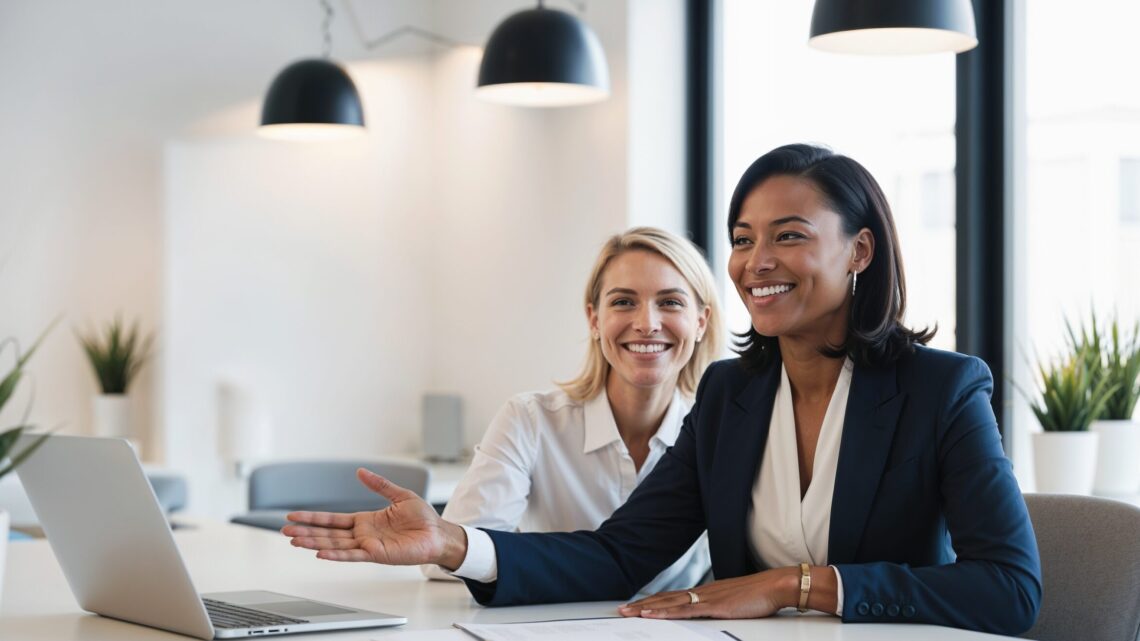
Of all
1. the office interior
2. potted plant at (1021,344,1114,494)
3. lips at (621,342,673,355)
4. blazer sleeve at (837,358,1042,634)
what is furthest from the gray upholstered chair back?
blazer sleeve at (837,358,1042,634)

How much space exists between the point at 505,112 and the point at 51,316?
1970 millimetres

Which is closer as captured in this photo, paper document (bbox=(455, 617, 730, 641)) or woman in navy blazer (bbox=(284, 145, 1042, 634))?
paper document (bbox=(455, 617, 730, 641))

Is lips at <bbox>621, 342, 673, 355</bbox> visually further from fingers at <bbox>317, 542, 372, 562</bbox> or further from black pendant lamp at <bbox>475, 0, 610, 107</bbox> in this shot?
black pendant lamp at <bbox>475, 0, 610, 107</bbox>

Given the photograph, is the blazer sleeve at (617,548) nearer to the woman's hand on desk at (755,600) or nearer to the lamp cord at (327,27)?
the woman's hand on desk at (755,600)

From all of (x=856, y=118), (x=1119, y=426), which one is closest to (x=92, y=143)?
(x=856, y=118)

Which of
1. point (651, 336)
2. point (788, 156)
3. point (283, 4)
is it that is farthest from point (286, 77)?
point (788, 156)

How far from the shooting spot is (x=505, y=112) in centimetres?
562

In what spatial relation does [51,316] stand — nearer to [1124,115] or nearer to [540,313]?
[540,313]

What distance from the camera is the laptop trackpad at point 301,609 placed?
1846 millimetres

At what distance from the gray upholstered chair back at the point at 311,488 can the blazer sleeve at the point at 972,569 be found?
2.48 metres

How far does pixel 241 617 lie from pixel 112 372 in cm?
387

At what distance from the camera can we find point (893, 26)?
286cm

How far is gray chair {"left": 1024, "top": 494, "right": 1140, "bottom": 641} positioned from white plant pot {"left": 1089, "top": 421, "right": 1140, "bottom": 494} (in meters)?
1.47

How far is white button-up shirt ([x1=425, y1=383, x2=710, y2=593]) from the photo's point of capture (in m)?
2.53
